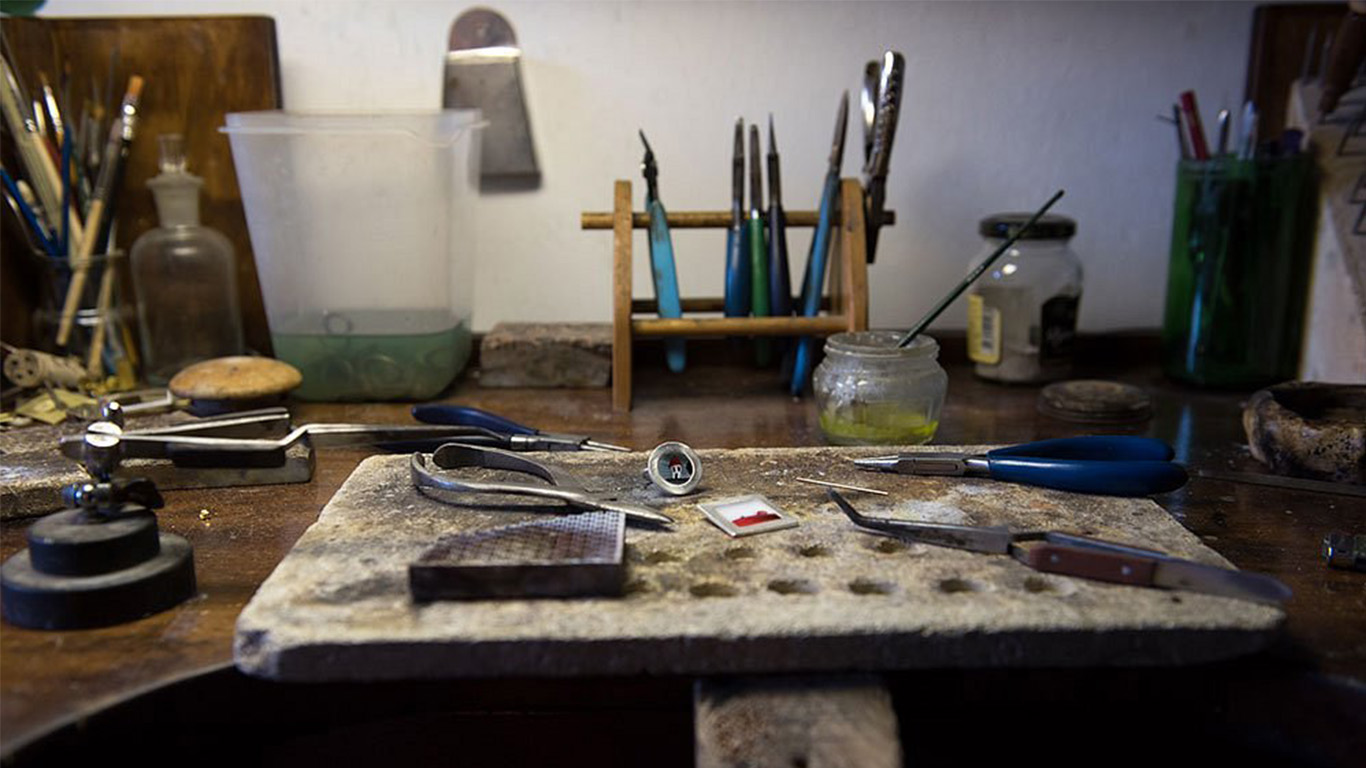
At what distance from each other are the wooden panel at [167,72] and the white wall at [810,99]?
0.14 ft

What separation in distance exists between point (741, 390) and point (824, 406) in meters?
0.25

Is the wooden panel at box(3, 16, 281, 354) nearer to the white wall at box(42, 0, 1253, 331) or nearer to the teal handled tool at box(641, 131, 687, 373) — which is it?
the white wall at box(42, 0, 1253, 331)

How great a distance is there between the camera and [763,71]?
4.37ft

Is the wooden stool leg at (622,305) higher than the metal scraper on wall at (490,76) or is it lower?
lower

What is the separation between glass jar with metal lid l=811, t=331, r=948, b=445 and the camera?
0.98m

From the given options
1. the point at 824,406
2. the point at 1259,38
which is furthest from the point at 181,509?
the point at 1259,38

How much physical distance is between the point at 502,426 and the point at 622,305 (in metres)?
0.23

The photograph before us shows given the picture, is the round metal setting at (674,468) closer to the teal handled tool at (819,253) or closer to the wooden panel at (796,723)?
the wooden panel at (796,723)

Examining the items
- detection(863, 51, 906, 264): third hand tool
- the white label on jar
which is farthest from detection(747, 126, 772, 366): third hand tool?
the white label on jar

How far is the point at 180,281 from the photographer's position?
4.05 ft

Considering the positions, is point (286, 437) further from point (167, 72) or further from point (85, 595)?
point (167, 72)

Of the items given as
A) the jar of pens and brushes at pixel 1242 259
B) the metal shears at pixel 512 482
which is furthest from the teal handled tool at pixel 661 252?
the jar of pens and brushes at pixel 1242 259

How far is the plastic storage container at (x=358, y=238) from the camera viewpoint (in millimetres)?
1126

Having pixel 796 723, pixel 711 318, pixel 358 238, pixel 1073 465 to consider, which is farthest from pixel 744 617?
pixel 358 238
